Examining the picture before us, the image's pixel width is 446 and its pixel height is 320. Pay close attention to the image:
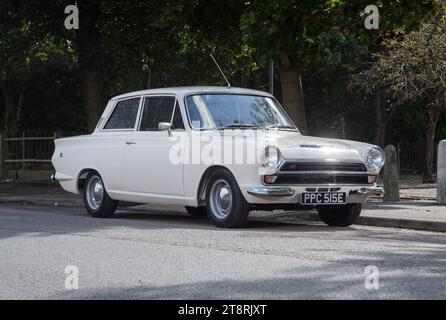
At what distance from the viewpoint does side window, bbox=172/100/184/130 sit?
11.3m

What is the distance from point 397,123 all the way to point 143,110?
24.6 metres

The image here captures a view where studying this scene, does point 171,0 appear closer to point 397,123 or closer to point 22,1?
point 22,1

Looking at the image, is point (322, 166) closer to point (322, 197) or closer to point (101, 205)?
point (322, 197)

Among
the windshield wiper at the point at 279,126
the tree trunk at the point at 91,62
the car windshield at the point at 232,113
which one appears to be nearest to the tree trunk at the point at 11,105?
the tree trunk at the point at 91,62

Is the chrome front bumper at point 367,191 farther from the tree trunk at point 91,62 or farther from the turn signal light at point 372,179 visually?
the tree trunk at point 91,62

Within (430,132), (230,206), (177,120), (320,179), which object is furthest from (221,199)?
(430,132)

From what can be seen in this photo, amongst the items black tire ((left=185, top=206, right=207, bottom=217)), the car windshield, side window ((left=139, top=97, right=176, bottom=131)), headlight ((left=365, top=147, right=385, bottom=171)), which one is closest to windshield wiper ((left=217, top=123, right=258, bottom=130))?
the car windshield

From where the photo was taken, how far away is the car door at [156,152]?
1115cm

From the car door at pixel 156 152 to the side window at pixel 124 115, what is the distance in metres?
0.21

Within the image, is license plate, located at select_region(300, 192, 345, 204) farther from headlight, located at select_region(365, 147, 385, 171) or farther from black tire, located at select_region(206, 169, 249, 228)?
black tire, located at select_region(206, 169, 249, 228)

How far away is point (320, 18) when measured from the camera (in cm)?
1547

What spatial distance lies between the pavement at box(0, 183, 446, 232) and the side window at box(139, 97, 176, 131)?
6.49ft

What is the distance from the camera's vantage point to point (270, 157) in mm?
9984

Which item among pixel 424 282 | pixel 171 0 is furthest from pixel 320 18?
pixel 424 282
